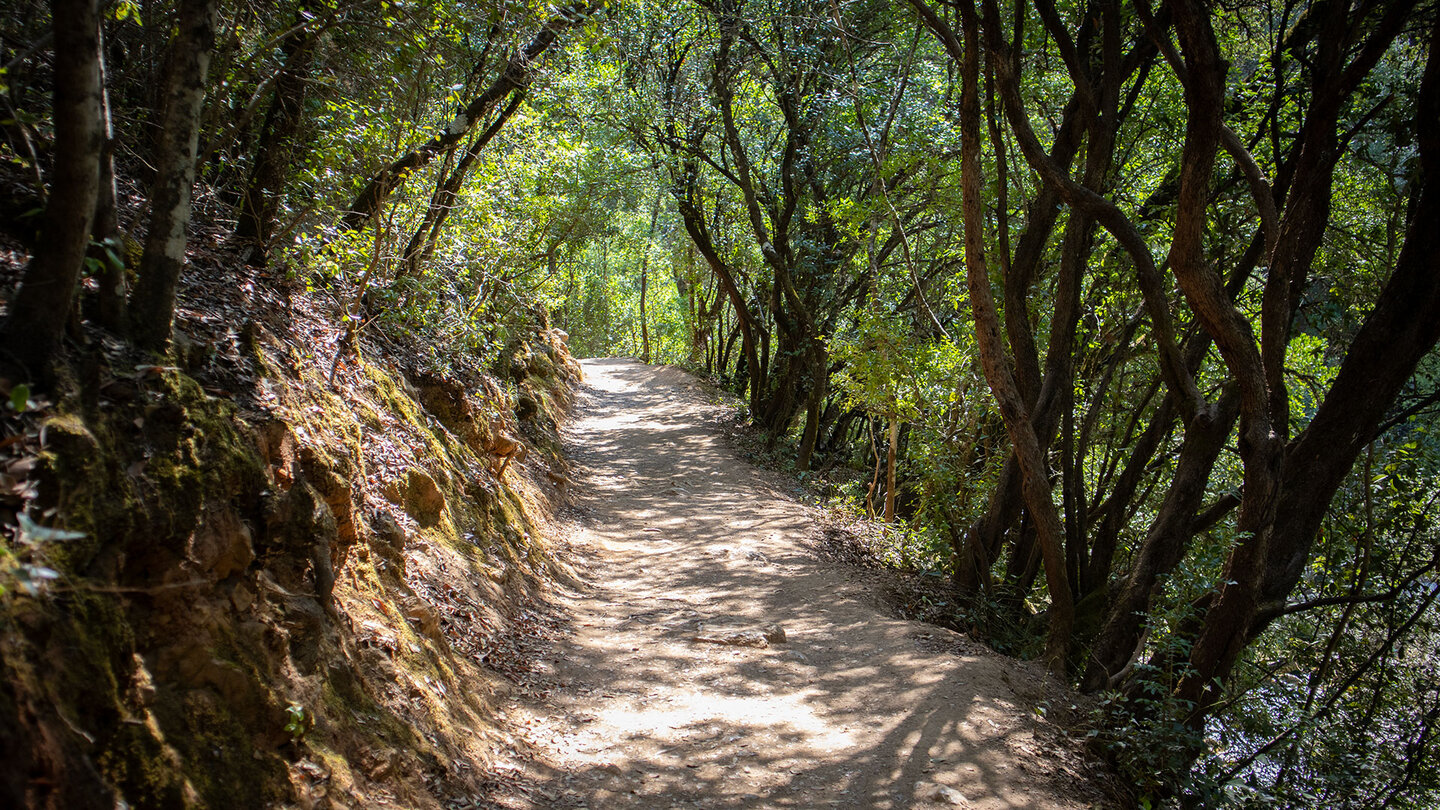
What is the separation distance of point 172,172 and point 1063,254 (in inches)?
257

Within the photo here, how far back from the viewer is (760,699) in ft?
18.9

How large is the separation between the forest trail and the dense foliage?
2.59 feet

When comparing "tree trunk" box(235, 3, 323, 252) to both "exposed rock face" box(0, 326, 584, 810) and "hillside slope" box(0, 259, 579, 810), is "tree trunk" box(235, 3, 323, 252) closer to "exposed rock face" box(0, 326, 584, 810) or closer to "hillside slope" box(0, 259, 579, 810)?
"hillside slope" box(0, 259, 579, 810)

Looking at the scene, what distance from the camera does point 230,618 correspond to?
305 cm

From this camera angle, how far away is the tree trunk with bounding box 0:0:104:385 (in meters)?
2.53

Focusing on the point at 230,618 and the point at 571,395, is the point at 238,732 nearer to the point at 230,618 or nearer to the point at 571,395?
the point at 230,618

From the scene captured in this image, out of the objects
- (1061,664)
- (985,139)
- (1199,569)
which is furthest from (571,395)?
(1199,569)

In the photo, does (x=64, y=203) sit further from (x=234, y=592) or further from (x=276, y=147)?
(x=276, y=147)

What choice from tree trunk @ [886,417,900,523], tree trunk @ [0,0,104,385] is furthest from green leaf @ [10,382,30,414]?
tree trunk @ [886,417,900,523]

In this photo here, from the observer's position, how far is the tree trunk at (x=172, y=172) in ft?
10.4

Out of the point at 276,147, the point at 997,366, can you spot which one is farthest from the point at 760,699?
the point at 276,147

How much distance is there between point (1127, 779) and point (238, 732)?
4.99 m

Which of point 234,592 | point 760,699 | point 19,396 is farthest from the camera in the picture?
point 760,699

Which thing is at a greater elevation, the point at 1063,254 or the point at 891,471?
the point at 1063,254
